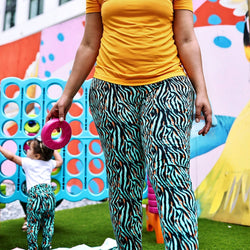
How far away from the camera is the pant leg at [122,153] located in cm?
108

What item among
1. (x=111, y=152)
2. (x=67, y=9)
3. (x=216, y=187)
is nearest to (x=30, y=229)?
(x=111, y=152)

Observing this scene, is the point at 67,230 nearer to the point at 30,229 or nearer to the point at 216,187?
the point at 30,229

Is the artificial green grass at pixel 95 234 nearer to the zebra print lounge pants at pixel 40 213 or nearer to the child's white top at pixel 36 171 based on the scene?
the zebra print lounge pants at pixel 40 213

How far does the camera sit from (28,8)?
587 cm

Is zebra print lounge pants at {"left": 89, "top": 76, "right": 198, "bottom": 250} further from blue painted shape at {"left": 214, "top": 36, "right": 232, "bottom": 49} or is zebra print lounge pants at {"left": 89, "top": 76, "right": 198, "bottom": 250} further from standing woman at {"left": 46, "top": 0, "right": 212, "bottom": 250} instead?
blue painted shape at {"left": 214, "top": 36, "right": 232, "bottom": 49}

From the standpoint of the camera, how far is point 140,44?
1066 mm

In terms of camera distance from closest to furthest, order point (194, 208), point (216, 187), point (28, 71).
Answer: point (194, 208)
point (216, 187)
point (28, 71)

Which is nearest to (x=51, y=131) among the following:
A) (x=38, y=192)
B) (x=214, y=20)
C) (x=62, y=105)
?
(x=62, y=105)

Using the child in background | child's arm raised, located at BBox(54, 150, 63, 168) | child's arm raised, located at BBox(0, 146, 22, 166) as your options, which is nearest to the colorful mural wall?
child's arm raised, located at BBox(54, 150, 63, 168)

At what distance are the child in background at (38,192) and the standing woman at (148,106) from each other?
4.06 feet

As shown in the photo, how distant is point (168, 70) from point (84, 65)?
0.32m

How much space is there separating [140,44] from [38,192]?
1.57m

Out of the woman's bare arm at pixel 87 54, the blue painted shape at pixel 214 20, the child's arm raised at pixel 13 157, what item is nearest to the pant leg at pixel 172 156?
the woman's bare arm at pixel 87 54

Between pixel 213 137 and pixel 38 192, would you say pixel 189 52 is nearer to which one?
pixel 38 192
